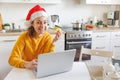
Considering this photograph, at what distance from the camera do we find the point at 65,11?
3830 millimetres

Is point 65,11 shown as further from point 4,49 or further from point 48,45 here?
point 48,45

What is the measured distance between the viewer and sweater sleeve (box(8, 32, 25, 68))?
5.25ft

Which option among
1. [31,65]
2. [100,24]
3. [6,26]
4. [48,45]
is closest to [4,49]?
[6,26]

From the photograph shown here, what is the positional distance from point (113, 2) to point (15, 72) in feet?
9.11

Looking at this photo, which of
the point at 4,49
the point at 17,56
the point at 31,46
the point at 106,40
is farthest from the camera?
the point at 106,40

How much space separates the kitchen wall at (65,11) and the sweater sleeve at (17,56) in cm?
193

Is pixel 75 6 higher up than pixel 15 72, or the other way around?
pixel 75 6

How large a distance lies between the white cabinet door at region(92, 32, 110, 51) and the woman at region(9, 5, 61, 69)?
1.67m

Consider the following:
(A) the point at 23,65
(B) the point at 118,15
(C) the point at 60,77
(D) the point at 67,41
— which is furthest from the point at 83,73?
(B) the point at 118,15

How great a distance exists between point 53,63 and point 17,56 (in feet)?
1.61

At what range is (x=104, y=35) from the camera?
346cm

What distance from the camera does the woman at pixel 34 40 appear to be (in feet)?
5.85

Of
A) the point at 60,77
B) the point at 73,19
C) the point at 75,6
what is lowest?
the point at 60,77

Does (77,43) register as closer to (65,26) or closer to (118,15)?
(65,26)
